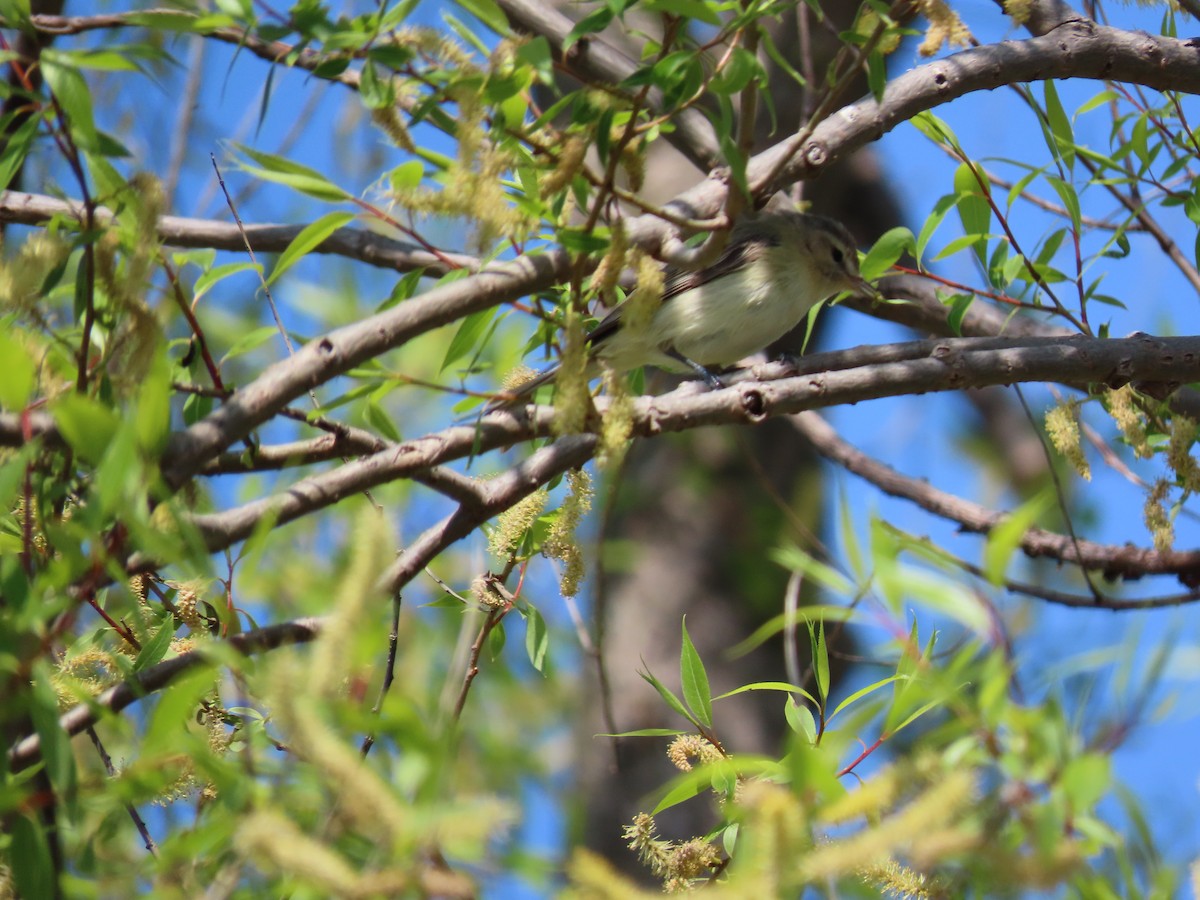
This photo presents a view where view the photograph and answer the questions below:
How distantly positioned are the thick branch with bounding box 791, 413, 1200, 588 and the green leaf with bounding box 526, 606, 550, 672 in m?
1.64

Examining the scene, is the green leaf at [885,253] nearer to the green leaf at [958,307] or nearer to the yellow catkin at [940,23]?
the green leaf at [958,307]

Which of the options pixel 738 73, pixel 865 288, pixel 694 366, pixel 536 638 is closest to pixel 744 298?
pixel 694 366

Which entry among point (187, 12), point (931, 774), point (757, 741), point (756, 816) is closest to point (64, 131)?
point (187, 12)

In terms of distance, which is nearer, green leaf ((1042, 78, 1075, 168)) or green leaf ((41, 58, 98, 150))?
green leaf ((41, 58, 98, 150))

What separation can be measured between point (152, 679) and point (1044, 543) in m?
2.76

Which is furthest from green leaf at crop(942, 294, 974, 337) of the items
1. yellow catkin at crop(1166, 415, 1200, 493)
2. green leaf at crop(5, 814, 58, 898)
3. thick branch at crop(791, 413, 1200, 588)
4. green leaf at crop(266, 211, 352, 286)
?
green leaf at crop(5, 814, 58, 898)

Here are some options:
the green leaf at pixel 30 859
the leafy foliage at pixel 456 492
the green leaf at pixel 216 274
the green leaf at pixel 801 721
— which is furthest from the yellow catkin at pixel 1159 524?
the green leaf at pixel 30 859

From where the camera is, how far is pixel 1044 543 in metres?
3.72

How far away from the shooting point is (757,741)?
7359 mm

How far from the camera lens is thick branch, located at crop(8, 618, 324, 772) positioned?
1642 millimetres

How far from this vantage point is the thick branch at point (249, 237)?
3.20m

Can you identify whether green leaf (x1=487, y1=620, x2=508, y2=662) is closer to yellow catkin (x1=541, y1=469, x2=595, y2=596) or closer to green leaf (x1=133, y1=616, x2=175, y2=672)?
yellow catkin (x1=541, y1=469, x2=595, y2=596)

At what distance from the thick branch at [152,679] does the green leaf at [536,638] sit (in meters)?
0.54

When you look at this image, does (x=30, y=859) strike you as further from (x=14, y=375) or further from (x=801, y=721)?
(x=801, y=721)
